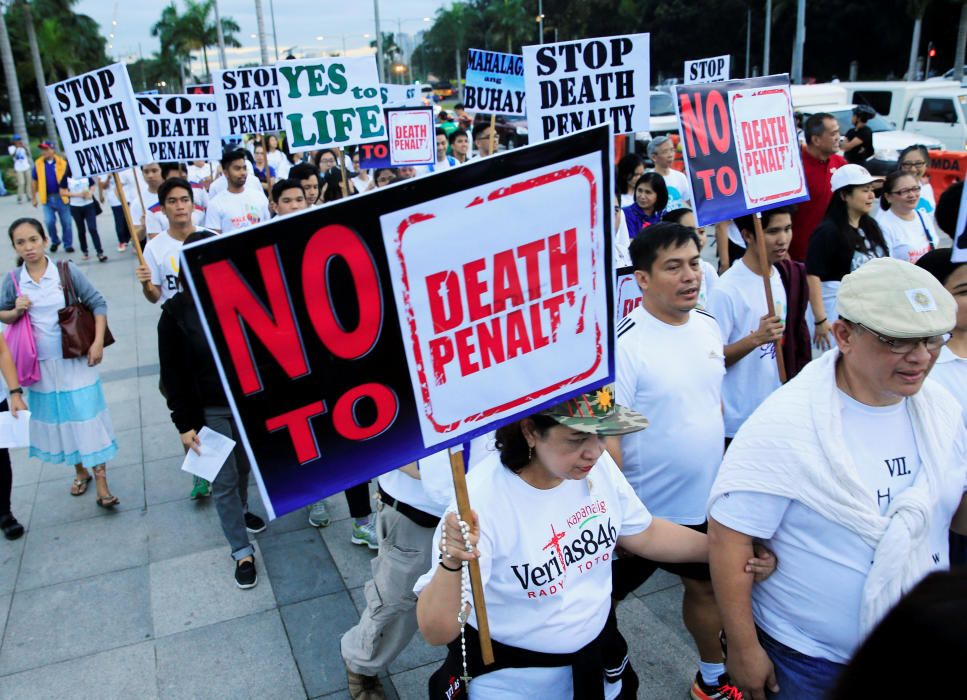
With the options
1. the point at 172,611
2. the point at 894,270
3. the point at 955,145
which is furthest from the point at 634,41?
the point at 955,145

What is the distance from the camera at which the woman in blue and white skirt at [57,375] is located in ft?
16.8

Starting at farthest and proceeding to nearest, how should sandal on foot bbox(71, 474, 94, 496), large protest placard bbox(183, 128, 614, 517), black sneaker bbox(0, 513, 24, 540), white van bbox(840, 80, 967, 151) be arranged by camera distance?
1. white van bbox(840, 80, 967, 151)
2. sandal on foot bbox(71, 474, 94, 496)
3. black sneaker bbox(0, 513, 24, 540)
4. large protest placard bbox(183, 128, 614, 517)

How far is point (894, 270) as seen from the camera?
2113mm

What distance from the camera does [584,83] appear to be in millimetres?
5621

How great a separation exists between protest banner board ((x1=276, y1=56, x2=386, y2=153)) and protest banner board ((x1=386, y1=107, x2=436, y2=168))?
5.82ft

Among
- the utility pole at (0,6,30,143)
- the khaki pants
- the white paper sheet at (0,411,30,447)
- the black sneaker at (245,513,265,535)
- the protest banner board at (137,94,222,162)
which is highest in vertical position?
the utility pole at (0,6,30,143)

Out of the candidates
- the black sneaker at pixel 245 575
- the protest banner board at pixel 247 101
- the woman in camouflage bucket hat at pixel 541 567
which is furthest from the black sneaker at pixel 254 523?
the protest banner board at pixel 247 101

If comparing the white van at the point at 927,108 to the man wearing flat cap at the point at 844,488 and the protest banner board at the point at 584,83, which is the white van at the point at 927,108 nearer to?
the protest banner board at the point at 584,83

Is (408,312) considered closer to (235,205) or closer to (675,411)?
(675,411)

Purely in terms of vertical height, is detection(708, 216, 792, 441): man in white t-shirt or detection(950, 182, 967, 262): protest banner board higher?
detection(950, 182, 967, 262): protest banner board

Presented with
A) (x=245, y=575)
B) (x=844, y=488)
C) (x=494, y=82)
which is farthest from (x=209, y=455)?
(x=494, y=82)

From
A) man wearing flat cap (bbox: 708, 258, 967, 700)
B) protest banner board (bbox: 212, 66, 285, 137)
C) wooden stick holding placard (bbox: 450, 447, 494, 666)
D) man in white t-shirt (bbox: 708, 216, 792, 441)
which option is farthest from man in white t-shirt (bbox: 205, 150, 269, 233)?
man wearing flat cap (bbox: 708, 258, 967, 700)

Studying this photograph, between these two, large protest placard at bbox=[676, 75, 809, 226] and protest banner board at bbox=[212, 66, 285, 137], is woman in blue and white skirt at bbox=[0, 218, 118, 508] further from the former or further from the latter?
large protest placard at bbox=[676, 75, 809, 226]

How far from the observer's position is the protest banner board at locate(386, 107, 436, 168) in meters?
9.41
